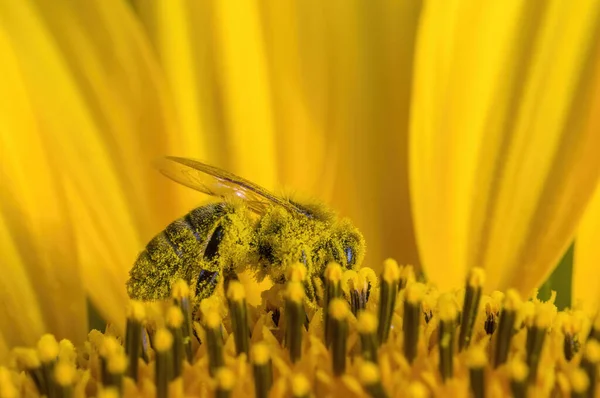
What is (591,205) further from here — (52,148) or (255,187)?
(52,148)

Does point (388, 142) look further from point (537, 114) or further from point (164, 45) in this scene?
point (164, 45)

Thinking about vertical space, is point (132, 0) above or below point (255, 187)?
above

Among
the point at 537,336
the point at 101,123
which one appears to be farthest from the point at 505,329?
the point at 101,123

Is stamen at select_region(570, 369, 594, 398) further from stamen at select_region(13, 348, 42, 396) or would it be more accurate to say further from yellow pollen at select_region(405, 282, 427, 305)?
stamen at select_region(13, 348, 42, 396)

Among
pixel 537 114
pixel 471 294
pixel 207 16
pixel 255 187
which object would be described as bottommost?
pixel 471 294

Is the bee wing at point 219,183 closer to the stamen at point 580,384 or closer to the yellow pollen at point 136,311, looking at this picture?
the yellow pollen at point 136,311

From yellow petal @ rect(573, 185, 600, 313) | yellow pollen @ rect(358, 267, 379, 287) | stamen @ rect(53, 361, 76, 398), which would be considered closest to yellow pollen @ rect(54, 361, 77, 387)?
stamen @ rect(53, 361, 76, 398)

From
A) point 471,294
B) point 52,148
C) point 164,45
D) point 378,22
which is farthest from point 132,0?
point 471,294

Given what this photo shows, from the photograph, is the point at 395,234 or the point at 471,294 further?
the point at 395,234
